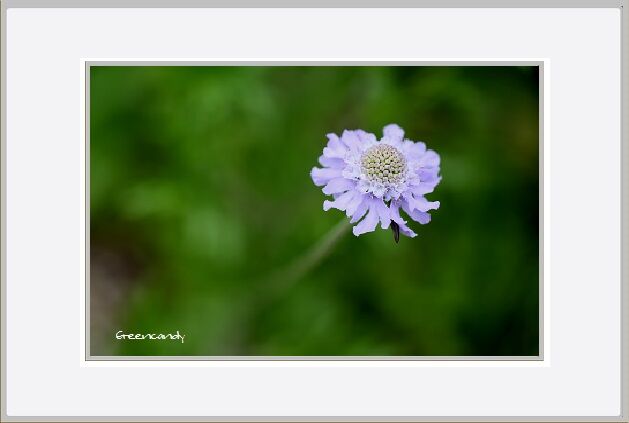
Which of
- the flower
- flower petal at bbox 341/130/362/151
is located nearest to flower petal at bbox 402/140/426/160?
the flower

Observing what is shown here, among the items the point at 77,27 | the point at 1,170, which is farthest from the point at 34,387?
the point at 77,27

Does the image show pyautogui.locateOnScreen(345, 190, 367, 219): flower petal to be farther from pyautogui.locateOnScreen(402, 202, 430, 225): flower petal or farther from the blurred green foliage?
the blurred green foliage

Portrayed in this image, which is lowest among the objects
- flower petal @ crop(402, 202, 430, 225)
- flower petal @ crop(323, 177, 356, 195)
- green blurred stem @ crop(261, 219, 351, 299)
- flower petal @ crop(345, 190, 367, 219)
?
green blurred stem @ crop(261, 219, 351, 299)

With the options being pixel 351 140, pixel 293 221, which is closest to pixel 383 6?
pixel 351 140

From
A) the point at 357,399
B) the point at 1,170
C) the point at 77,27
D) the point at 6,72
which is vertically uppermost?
the point at 77,27

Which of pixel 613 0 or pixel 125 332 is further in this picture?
pixel 125 332

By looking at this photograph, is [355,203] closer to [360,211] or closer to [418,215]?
[360,211]

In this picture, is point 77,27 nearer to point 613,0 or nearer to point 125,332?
point 125,332
